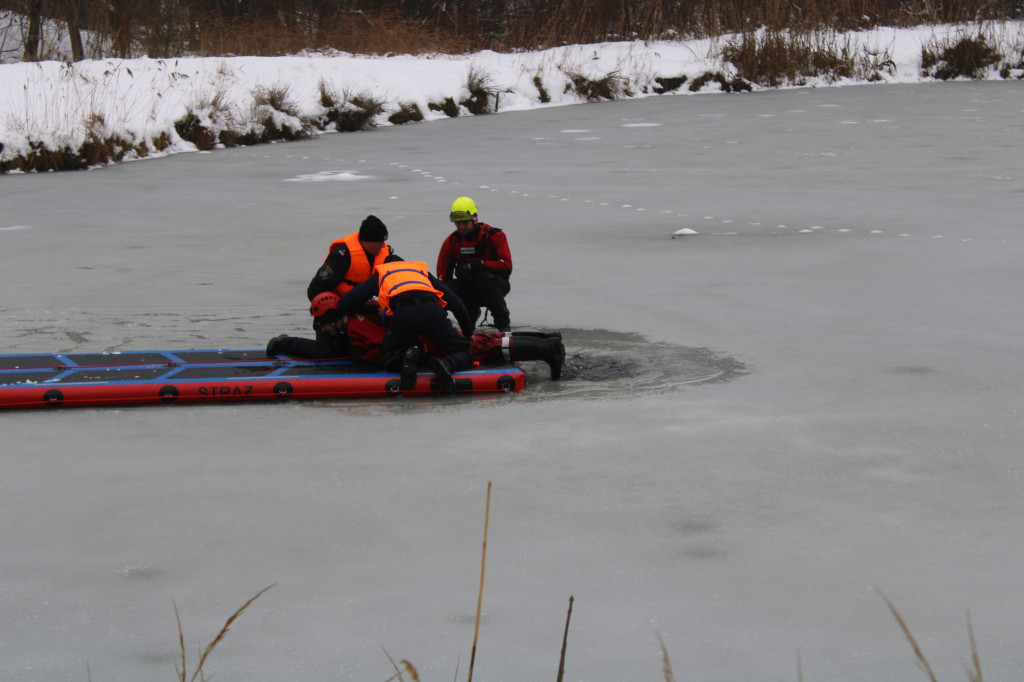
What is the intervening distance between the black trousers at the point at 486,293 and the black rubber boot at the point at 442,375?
121cm

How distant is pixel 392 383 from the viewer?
5.81 metres

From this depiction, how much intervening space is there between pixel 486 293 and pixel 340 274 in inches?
38.8

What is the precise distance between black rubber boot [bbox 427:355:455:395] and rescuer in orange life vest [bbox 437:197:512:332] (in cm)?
123

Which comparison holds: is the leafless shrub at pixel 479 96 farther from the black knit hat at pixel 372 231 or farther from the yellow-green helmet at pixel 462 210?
the black knit hat at pixel 372 231

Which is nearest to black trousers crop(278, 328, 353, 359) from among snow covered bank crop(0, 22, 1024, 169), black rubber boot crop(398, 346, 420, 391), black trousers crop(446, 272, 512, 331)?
black rubber boot crop(398, 346, 420, 391)

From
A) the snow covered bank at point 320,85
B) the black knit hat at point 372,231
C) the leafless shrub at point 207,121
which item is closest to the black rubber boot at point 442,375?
the black knit hat at point 372,231

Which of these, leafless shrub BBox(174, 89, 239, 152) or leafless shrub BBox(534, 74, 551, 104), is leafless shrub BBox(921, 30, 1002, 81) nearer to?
leafless shrub BBox(534, 74, 551, 104)

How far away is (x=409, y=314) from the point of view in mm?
5965

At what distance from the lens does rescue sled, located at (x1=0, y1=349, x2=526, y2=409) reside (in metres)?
5.66

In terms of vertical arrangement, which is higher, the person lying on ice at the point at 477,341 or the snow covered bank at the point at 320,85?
the snow covered bank at the point at 320,85

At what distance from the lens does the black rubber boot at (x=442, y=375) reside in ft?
18.9

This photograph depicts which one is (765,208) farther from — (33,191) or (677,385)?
(33,191)

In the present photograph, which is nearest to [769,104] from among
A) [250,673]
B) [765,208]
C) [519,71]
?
[519,71]

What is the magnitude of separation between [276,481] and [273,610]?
1.17 meters
